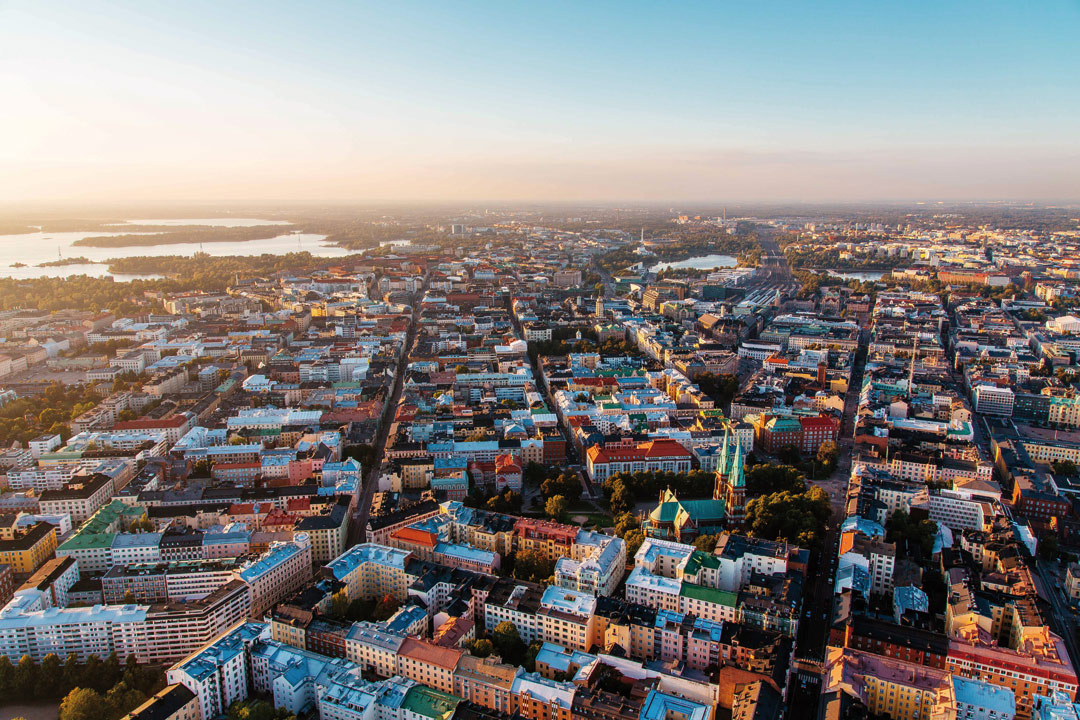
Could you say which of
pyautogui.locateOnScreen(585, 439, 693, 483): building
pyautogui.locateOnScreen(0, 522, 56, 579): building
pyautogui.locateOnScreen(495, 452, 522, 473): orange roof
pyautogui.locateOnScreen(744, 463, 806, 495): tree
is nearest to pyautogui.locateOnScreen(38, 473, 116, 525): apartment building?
pyautogui.locateOnScreen(0, 522, 56, 579): building

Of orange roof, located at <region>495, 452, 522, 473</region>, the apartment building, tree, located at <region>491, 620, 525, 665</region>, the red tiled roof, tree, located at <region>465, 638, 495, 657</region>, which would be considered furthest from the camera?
the red tiled roof

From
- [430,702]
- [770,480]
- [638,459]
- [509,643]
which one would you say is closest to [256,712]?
[430,702]

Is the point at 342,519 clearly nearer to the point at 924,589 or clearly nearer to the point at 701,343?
the point at 924,589

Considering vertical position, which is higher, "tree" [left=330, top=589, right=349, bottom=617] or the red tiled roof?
the red tiled roof

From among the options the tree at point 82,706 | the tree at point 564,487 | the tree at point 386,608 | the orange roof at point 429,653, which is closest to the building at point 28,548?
the tree at point 82,706

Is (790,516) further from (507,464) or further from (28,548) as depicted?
(28,548)

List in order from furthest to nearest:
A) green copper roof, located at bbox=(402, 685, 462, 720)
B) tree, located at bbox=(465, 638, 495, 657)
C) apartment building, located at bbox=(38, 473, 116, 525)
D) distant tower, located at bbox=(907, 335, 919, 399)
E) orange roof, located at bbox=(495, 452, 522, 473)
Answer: distant tower, located at bbox=(907, 335, 919, 399) < orange roof, located at bbox=(495, 452, 522, 473) < apartment building, located at bbox=(38, 473, 116, 525) < tree, located at bbox=(465, 638, 495, 657) < green copper roof, located at bbox=(402, 685, 462, 720)

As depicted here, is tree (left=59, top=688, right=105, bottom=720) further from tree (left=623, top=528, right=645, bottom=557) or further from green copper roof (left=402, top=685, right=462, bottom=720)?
tree (left=623, top=528, right=645, bottom=557)

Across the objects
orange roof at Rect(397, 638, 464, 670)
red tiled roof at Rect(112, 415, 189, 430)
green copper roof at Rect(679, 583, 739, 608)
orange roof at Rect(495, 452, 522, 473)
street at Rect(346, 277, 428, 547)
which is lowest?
street at Rect(346, 277, 428, 547)
